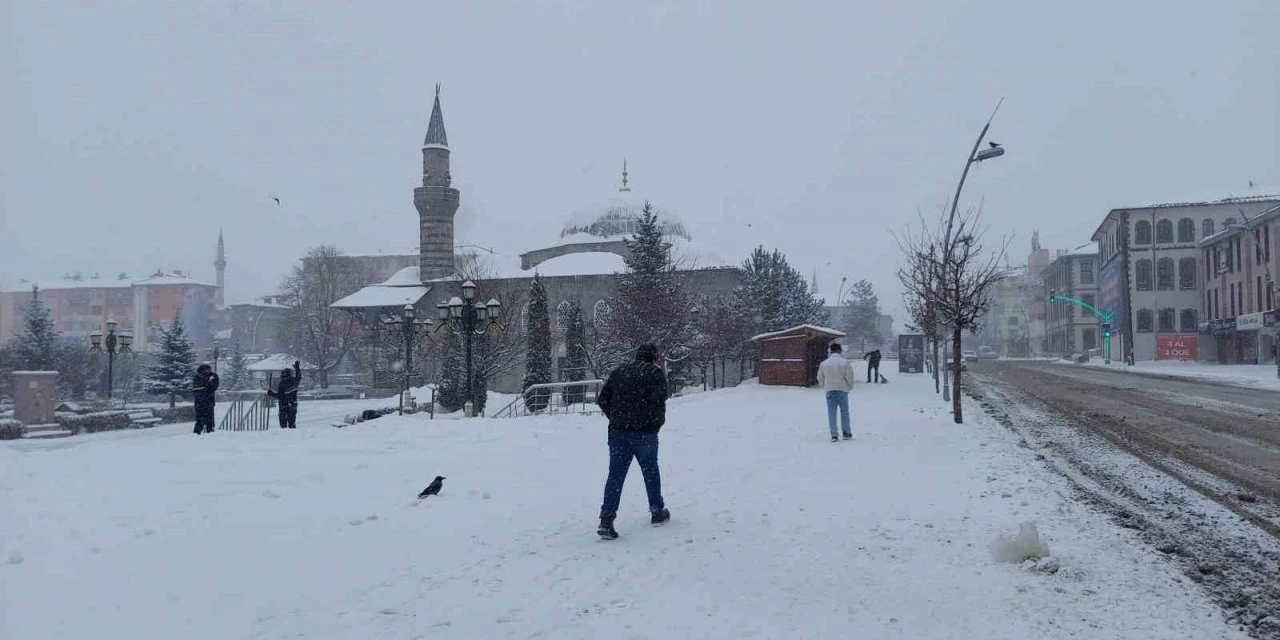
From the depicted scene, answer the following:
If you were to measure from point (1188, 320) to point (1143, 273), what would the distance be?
4.35 m

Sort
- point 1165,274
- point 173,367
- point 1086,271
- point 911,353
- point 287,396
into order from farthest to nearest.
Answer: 1. point 1086,271
2. point 1165,274
3. point 173,367
4. point 911,353
5. point 287,396

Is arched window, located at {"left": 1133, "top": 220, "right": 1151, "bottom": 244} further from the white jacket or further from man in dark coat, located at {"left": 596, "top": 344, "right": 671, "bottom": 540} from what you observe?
man in dark coat, located at {"left": 596, "top": 344, "right": 671, "bottom": 540}

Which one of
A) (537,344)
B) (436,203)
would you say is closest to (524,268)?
(436,203)

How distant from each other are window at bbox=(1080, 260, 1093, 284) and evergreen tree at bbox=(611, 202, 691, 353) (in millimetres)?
58332

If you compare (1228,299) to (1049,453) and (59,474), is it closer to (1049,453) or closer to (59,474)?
(1049,453)

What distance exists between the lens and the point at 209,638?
4.07 metres

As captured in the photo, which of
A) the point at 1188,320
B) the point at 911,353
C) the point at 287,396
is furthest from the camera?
the point at 1188,320

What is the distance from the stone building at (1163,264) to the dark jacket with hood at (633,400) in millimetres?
59882

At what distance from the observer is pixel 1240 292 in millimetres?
47312

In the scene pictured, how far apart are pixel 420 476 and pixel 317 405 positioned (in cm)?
3571

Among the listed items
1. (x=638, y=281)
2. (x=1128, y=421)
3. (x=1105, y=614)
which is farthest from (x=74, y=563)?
(x=638, y=281)

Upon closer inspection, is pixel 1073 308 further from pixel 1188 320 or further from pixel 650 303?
pixel 650 303

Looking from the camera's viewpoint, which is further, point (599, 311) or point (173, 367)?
point (599, 311)

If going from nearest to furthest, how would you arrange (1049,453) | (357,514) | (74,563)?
(74,563) < (357,514) < (1049,453)
